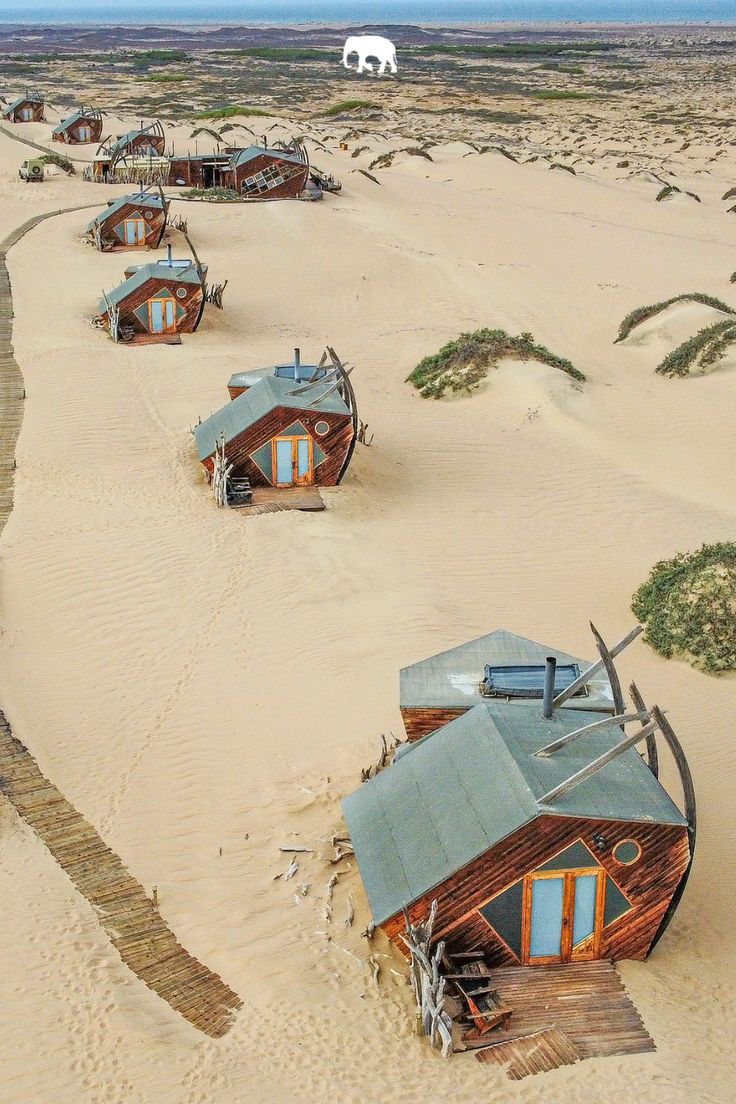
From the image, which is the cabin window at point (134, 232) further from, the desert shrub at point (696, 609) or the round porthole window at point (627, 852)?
the round porthole window at point (627, 852)

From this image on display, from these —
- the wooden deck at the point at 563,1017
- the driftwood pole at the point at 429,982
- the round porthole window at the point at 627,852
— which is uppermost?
the round porthole window at the point at 627,852

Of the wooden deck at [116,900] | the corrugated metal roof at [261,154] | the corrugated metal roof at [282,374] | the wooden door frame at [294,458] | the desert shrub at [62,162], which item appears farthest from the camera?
the desert shrub at [62,162]

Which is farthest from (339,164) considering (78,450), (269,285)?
(78,450)

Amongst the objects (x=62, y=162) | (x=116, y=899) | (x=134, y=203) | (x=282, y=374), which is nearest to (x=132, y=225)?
(x=134, y=203)

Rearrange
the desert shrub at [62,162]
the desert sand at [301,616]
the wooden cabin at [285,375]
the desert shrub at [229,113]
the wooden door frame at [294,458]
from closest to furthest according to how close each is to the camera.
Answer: the desert sand at [301,616]
the wooden door frame at [294,458]
the wooden cabin at [285,375]
the desert shrub at [62,162]
the desert shrub at [229,113]

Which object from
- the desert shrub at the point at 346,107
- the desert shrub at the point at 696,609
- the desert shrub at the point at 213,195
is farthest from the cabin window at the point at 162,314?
the desert shrub at the point at 346,107

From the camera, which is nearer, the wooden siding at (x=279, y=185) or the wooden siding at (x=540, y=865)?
the wooden siding at (x=540, y=865)

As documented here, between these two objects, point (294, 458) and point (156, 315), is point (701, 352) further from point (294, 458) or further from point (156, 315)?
point (156, 315)
